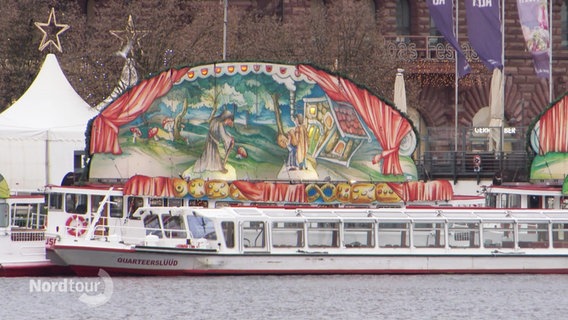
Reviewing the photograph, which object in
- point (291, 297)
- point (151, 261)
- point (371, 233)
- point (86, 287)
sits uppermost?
point (371, 233)

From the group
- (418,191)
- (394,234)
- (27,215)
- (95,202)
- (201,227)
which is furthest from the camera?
(418,191)

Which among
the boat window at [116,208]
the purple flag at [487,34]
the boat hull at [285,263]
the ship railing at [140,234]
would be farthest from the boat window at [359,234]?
the purple flag at [487,34]

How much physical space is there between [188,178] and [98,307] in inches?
546

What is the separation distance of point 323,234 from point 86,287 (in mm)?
8693

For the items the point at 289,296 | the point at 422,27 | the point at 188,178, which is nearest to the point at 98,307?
the point at 289,296

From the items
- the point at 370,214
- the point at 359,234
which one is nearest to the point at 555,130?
the point at 370,214

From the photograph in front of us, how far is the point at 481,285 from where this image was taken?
237ft

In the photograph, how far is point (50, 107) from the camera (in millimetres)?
88250

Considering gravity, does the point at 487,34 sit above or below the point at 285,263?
above

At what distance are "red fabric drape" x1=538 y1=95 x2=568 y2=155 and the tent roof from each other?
59.8ft

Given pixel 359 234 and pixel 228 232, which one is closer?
pixel 228 232

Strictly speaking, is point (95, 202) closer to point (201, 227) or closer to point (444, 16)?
point (201, 227)

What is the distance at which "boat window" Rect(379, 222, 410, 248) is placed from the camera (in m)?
74.7

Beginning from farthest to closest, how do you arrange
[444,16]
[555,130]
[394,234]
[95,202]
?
1. [444,16]
2. [555,130]
3. [95,202]
4. [394,234]
